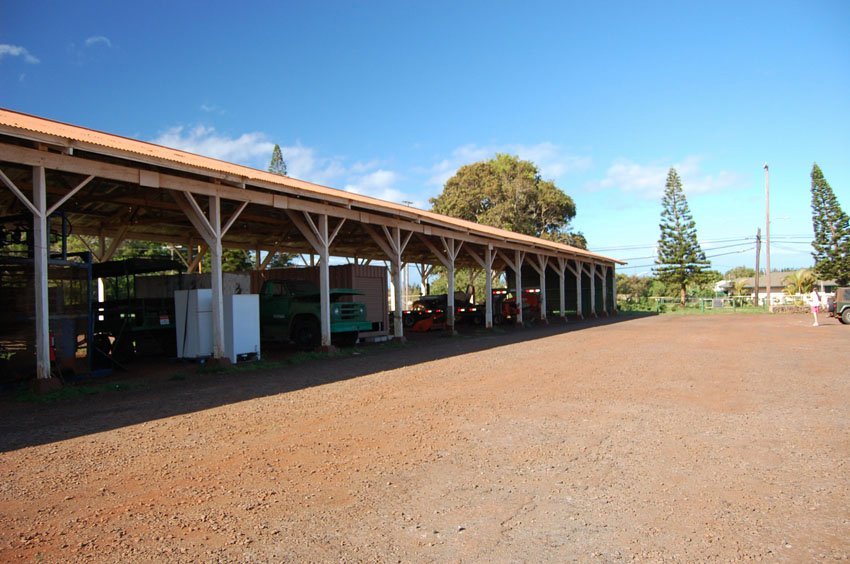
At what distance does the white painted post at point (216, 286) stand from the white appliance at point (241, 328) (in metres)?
0.29

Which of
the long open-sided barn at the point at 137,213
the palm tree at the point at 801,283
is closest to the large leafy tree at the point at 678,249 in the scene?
the palm tree at the point at 801,283

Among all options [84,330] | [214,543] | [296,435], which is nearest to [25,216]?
[84,330]

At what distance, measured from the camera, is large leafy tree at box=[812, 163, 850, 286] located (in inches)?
1828

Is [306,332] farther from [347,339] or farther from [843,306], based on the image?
[843,306]

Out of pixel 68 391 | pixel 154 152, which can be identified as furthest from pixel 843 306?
pixel 68 391

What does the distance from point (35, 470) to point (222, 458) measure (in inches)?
63.5

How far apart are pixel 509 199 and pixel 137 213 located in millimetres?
37930

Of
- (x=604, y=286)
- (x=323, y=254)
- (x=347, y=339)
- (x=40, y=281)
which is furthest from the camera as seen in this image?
(x=604, y=286)

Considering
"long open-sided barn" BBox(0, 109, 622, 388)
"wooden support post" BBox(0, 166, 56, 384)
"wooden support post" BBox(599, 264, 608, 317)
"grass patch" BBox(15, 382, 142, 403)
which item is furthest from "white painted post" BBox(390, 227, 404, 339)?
"wooden support post" BBox(599, 264, 608, 317)

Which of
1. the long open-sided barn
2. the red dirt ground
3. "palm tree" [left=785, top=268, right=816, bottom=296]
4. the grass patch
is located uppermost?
the long open-sided barn

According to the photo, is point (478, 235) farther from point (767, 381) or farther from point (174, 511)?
point (174, 511)

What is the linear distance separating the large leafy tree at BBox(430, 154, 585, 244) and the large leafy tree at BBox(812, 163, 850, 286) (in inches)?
818

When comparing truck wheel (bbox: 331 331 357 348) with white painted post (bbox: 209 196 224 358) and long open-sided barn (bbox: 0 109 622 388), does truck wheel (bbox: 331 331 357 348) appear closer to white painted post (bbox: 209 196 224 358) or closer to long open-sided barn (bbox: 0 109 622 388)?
long open-sided barn (bbox: 0 109 622 388)

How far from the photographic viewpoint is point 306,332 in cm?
1535
